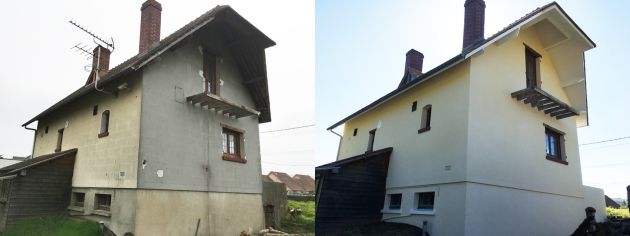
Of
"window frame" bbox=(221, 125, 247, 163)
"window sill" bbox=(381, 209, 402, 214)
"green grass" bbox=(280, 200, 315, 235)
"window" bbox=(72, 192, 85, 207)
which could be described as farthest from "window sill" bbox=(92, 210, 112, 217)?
"window sill" bbox=(381, 209, 402, 214)

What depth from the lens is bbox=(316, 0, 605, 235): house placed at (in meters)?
9.48

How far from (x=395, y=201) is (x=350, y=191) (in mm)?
1546

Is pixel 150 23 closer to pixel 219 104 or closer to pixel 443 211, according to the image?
pixel 219 104

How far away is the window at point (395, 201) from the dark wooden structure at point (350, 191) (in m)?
0.23

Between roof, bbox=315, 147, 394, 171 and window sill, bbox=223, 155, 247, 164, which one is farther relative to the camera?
window sill, bbox=223, 155, 247, 164

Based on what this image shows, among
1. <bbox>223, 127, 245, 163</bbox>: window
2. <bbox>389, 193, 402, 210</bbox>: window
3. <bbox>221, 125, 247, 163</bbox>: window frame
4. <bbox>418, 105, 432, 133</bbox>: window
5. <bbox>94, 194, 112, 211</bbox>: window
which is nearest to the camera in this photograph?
<bbox>94, 194, 112, 211</bbox>: window

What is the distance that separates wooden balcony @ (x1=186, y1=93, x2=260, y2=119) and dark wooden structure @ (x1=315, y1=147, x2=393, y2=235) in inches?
114

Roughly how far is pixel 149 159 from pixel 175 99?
1.78 m

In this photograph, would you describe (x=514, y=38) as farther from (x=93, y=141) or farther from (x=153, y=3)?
(x=93, y=141)

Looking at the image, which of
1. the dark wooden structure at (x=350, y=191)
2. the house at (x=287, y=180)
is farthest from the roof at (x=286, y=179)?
the dark wooden structure at (x=350, y=191)

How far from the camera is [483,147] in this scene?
954 centimetres

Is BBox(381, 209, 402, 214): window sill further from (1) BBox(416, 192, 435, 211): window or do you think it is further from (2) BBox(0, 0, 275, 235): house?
(2) BBox(0, 0, 275, 235): house

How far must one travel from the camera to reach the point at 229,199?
476 inches

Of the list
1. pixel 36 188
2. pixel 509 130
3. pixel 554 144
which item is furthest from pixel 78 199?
pixel 554 144
